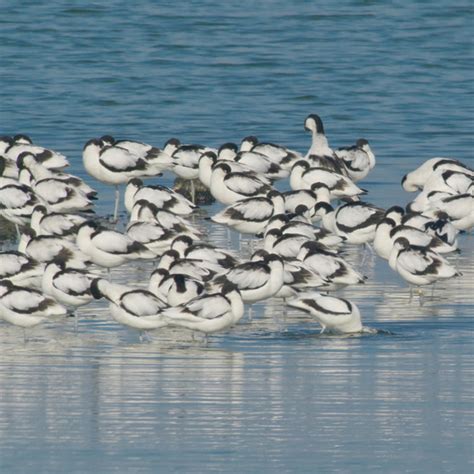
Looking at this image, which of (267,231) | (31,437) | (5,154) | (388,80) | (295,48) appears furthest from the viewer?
(295,48)

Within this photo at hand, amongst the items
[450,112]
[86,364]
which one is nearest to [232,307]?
[86,364]

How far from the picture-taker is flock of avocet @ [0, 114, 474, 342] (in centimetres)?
1698

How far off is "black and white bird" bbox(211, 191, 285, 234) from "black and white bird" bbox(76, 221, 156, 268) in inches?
84.1

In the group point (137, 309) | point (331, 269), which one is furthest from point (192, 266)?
point (137, 309)

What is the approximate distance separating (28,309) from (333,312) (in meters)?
2.92

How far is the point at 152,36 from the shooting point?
1940 inches

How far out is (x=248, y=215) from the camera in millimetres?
22531

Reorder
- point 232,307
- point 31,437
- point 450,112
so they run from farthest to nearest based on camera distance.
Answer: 1. point 450,112
2. point 232,307
3. point 31,437

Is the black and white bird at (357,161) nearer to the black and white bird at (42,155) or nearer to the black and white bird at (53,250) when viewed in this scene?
the black and white bird at (42,155)

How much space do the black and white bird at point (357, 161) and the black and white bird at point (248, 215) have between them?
4606 mm

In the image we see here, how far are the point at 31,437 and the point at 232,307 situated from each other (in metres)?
4.05

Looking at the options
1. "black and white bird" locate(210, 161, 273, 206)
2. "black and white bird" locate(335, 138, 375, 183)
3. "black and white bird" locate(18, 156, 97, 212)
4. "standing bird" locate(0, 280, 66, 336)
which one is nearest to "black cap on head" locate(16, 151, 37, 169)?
"black and white bird" locate(18, 156, 97, 212)

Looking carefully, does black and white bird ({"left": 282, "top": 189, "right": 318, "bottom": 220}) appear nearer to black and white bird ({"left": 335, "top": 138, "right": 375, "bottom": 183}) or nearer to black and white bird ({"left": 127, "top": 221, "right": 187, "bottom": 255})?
black and white bird ({"left": 335, "top": 138, "right": 375, "bottom": 183})

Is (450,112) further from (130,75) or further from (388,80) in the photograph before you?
(130,75)
